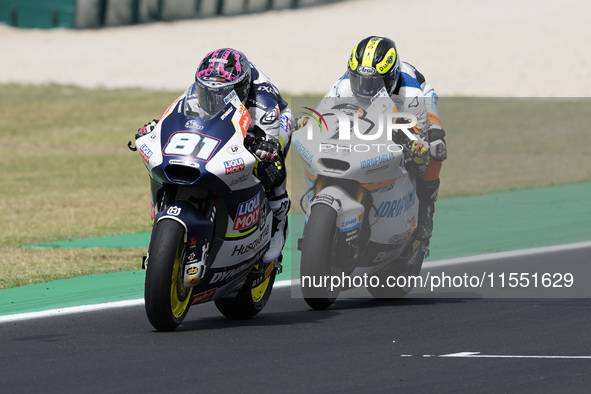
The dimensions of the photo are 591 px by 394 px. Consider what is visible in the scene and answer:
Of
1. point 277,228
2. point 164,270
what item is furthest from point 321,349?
point 277,228

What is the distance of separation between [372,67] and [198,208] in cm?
191

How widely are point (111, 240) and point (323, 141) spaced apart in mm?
5165

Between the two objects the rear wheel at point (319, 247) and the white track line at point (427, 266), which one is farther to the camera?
the white track line at point (427, 266)

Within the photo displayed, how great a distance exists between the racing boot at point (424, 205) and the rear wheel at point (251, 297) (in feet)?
3.96

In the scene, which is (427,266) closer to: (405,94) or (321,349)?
(405,94)

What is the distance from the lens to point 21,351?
6832 millimetres

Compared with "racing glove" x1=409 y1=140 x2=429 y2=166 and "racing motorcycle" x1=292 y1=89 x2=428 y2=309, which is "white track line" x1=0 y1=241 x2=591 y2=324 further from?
"racing glove" x1=409 y1=140 x2=429 y2=166

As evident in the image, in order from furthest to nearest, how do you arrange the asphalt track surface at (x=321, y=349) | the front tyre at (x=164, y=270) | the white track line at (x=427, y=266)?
the white track line at (x=427, y=266) < the front tyre at (x=164, y=270) < the asphalt track surface at (x=321, y=349)

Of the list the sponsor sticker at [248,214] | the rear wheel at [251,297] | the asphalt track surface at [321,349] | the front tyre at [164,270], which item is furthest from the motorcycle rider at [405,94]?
the front tyre at [164,270]

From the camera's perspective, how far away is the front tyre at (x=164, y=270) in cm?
676

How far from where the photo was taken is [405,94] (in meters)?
8.63

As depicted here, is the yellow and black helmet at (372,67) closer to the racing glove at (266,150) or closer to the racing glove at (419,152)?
the racing glove at (419,152)

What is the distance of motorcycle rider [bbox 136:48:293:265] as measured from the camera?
736cm

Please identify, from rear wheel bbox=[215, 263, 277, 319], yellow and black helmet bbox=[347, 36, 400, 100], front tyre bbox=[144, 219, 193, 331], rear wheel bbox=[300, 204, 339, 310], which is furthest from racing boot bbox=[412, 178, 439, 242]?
front tyre bbox=[144, 219, 193, 331]
